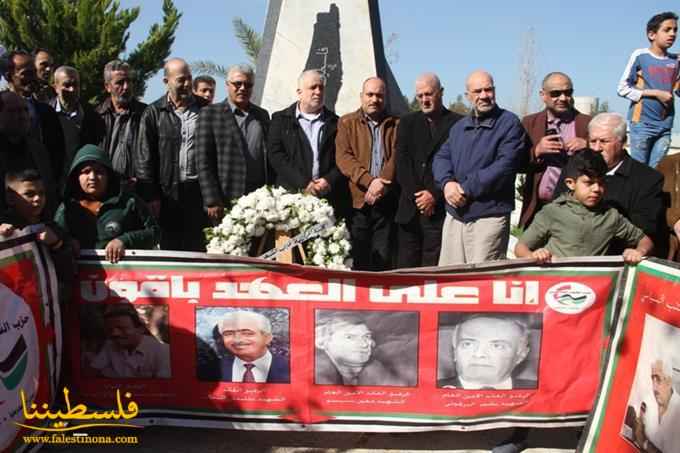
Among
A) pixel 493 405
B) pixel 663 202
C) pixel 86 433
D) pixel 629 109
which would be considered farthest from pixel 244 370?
pixel 629 109

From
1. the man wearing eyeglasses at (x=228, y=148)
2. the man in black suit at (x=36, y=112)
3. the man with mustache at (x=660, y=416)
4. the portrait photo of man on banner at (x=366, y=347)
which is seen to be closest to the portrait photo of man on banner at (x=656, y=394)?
the man with mustache at (x=660, y=416)

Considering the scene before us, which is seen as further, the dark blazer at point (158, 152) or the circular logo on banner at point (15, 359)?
the dark blazer at point (158, 152)

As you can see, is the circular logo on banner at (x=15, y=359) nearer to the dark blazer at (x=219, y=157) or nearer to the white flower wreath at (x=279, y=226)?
the white flower wreath at (x=279, y=226)

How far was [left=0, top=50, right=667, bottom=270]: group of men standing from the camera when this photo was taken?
4766 millimetres

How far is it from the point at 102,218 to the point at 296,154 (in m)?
1.96

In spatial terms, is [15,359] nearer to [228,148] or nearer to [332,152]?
[228,148]

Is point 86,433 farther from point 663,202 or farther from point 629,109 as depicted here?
point 629,109

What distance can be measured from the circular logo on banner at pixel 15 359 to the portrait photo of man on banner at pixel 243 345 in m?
0.88

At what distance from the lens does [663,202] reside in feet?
13.2

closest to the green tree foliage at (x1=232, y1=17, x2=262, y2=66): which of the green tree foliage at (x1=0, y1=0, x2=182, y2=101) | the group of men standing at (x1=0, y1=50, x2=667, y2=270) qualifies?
the green tree foliage at (x1=0, y1=0, x2=182, y2=101)

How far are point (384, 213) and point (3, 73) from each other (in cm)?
370

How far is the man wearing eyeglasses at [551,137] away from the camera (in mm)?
4734

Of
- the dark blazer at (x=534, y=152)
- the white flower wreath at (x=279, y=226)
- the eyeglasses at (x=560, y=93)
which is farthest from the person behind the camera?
the dark blazer at (x=534, y=152)

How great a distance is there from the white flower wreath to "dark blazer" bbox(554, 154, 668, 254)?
1801 mm
